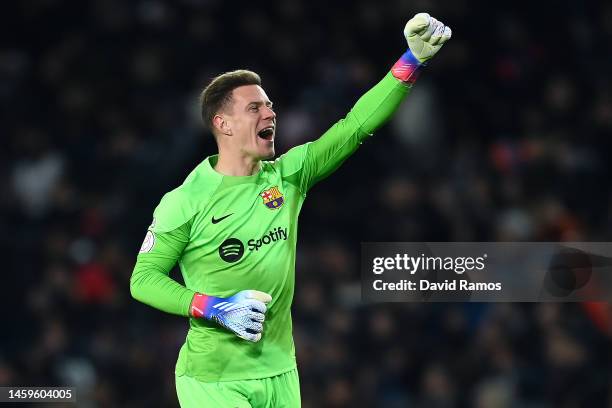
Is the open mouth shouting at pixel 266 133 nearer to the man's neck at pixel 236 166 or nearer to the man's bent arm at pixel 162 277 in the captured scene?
the man's neck at pixel 236 166

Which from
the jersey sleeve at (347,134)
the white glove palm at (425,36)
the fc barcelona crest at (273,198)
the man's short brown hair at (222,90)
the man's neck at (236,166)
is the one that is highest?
the white glove palm at (425,36)

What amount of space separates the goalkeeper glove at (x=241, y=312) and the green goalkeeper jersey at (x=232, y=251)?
246mm

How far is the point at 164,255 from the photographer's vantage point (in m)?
4.86

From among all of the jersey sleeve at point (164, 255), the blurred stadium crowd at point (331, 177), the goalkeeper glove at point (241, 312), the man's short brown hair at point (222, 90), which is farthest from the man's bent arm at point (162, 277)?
the blurred stadium crowd at point (331, 177)

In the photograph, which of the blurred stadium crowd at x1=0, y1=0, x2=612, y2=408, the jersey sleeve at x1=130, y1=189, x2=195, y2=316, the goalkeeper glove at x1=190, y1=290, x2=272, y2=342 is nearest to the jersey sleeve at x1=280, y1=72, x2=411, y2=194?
the jersey sleeve at x1=130, y1=189, x2=195, y2=316

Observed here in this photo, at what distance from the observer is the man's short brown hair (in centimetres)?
509

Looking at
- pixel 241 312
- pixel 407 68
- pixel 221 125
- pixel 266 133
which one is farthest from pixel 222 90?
pixel 241 312

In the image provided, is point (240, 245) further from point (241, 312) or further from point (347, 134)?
point (347, 134)

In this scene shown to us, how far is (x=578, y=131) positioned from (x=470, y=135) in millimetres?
923

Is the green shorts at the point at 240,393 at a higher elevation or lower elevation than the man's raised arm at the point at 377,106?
lower

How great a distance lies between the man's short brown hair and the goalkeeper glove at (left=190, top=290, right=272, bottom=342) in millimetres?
913

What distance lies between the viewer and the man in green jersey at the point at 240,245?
4859mm

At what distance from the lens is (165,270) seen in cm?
488

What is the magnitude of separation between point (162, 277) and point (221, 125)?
76 cm
